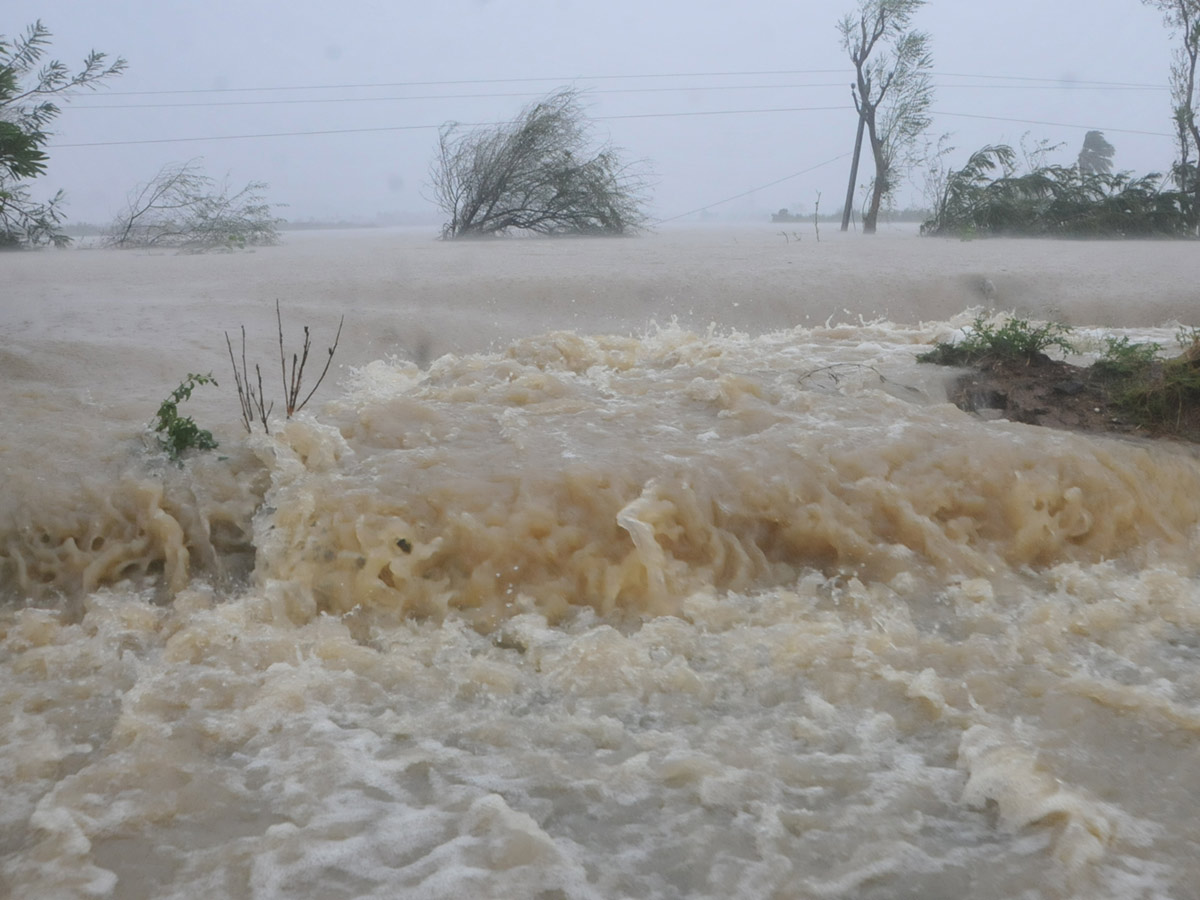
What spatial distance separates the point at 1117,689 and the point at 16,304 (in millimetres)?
5690

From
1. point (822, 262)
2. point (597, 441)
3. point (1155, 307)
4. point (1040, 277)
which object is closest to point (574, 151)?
point (822, 262)

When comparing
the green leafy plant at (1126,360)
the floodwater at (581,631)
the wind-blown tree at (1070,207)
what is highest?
the wind-blown tree at (1070,207)

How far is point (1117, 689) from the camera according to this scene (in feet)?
8.73

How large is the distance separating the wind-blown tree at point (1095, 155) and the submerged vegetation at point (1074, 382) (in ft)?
24.0

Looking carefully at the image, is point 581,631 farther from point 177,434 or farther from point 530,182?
point 530,182

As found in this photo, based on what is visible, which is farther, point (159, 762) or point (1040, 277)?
point (1040, 277)

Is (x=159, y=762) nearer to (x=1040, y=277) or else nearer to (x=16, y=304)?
(x=16, y=304)

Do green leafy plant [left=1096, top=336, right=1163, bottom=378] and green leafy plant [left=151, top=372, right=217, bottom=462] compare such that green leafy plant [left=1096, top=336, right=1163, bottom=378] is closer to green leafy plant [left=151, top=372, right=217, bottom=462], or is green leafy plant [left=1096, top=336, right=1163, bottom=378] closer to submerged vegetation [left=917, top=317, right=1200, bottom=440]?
submerged vegetation [left=917, top=317, right=1200, bottom=440]

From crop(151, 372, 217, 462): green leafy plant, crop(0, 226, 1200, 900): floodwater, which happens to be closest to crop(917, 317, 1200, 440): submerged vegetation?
crop(0, 226, 1200, 900): floodwater

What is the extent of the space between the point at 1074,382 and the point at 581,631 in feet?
10.2

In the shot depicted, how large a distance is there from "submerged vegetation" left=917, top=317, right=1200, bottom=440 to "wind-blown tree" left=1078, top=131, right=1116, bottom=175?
731 cm

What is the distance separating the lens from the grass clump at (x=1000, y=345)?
5.09 metres

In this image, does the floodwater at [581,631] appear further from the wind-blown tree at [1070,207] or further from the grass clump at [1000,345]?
the wind-blown tree at [1070,207]

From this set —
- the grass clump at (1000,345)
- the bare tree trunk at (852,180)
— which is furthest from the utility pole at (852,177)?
the grass clump at (1000,345)
